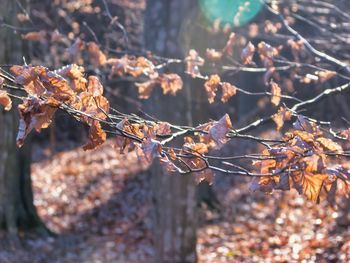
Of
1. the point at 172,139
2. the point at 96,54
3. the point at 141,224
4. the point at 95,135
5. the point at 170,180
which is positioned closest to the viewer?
the point at 95,135

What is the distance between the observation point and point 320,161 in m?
2.70

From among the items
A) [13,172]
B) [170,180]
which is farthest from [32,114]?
[13,172]

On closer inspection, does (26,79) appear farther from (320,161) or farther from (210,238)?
(210,238)

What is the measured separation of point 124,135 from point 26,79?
0.47m

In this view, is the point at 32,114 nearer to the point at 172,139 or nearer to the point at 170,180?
the point at 172,139

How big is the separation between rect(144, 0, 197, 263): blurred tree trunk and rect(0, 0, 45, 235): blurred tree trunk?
198cm

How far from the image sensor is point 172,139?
326cm

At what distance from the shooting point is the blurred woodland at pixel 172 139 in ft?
9.66

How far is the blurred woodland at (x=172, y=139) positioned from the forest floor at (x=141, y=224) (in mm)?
31

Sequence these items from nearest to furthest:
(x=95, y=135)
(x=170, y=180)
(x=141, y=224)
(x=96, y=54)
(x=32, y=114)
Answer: (x=32, y=114) < (x=95, y=135) < (x=96, y=54) < (x=170, y=180) < (x=141, y=224)

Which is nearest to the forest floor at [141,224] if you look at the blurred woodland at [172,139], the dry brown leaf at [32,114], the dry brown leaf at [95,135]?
the blurred woodland at [172,139]

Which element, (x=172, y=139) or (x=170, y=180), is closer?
(x=172, y=139)

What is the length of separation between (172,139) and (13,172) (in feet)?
21.1

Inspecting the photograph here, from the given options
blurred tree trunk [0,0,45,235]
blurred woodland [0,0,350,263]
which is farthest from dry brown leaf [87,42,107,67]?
blurred tree trunk [0,0,45,235]
